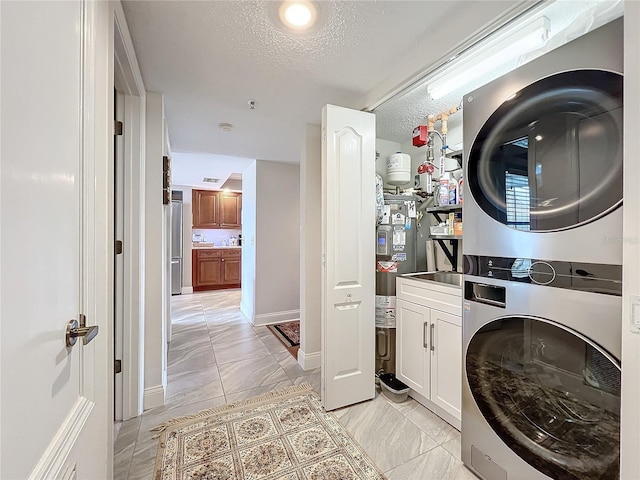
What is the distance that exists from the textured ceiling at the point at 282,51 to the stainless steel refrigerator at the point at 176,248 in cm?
371

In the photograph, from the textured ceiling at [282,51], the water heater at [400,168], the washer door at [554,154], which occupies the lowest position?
the washer door at [554,154]

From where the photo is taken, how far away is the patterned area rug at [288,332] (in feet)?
10.7

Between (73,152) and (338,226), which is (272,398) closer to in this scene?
(338,226)

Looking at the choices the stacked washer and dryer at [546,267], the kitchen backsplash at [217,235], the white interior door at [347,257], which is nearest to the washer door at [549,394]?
the stacked washer and dryer at [546,267]

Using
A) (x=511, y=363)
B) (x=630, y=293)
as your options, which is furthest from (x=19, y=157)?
(x=511, y=363)

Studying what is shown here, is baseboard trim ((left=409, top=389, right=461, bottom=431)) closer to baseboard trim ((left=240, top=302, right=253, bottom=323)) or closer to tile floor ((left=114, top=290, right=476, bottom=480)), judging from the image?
tile floor ((left=114, top=290, right=476, bottom=480))

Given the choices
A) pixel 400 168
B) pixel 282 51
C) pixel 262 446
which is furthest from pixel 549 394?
pixel 282 51

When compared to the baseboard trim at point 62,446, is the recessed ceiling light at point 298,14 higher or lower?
higher

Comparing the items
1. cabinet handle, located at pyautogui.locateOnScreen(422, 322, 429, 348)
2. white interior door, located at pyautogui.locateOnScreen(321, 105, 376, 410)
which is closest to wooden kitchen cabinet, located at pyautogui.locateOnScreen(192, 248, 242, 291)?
white interior door, located at pyautogui.locateOnScreen(321, 105, 376, 410)

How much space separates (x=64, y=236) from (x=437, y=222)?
239 cm

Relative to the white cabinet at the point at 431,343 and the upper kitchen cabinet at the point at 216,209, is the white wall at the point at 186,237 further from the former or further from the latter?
the white cabinet at the point at 431,343

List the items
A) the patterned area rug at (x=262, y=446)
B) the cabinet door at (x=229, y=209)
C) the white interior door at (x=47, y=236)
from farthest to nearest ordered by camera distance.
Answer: the cabinet door at (x=229, y=209)
the patterned area rug at (x=262, y=446)
the white interior door at (x=47, y=236)

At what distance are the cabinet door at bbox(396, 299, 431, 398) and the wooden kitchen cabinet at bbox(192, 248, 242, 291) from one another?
16.1ft

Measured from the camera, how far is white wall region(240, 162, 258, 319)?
3.95 meters
